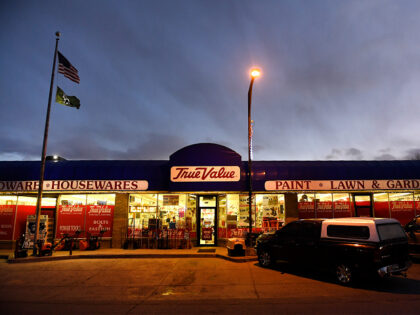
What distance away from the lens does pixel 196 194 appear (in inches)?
710

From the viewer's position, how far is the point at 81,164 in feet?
57.3

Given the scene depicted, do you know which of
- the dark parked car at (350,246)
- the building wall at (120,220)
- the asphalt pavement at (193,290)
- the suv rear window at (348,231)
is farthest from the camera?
the building wall at (120,220)

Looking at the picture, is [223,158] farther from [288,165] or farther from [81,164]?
[81,164]

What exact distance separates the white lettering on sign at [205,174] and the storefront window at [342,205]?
21.4ft

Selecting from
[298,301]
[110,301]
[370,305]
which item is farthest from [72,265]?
[370,305]

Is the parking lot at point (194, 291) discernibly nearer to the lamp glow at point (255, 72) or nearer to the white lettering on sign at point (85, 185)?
the white lettering on sign at point (85, 185)

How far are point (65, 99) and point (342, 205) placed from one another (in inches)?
689

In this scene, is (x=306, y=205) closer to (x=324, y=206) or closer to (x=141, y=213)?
(x=324, y=206)

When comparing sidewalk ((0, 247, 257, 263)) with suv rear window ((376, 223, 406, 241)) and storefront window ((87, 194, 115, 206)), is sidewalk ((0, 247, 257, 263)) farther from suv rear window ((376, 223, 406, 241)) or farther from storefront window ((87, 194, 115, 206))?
suv rear window ((376, 223, 406, 241))

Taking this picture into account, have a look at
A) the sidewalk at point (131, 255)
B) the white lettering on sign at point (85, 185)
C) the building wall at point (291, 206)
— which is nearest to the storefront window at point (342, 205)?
the building wall at point (291, 206)

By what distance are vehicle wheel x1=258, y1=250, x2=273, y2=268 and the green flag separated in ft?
41.5

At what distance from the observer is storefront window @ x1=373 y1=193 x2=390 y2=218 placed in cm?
1767

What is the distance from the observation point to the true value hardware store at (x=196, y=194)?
16781mm

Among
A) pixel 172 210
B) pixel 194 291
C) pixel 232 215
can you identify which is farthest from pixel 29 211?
pixel 194 291
